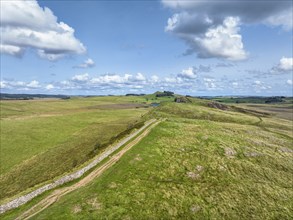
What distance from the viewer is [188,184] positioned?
4409 cm

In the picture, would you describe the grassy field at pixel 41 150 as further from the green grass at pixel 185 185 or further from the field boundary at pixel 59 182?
the green grass at pixel 185 185

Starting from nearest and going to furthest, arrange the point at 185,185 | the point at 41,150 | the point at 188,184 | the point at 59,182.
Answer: the point at 59,182 → the point at 185,185 → the point at 188,184 → the point at 41,150

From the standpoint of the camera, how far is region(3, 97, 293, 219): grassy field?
34.9 m

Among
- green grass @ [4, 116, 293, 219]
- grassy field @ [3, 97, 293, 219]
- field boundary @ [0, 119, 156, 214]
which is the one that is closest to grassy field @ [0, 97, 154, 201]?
field boundary @ [0, 119, 156, 214]

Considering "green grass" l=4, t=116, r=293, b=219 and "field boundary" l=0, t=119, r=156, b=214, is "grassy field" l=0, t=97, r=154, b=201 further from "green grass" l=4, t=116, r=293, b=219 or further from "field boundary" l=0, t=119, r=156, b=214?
"green grass" l=4, t=116, r=293, b=219

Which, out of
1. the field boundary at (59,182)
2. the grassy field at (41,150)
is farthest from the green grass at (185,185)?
the grassy field at (41,150)

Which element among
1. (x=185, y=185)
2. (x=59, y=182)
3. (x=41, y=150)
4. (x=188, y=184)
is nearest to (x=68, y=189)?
(x=59, y=182)

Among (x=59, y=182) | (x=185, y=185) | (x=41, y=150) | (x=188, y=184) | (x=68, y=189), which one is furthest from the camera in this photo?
(x=41, y=150)

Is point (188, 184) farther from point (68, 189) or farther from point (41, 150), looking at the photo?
point (41, 150)

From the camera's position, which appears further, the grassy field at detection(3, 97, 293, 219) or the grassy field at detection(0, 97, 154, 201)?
the grassy field at detection(0, 97, 154, 201)

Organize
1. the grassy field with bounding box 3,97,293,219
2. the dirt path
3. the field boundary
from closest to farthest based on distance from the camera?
the dirt path → the grassy field with bounding box 3,97,293,219 → the field boundary

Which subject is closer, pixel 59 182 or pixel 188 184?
pixel 59 182

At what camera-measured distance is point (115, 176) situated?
4153cm

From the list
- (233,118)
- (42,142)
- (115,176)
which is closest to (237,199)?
(115,176)
